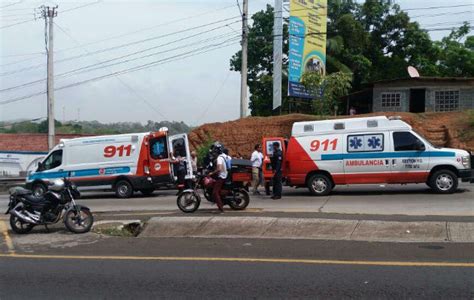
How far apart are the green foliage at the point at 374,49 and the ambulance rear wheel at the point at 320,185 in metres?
22.4

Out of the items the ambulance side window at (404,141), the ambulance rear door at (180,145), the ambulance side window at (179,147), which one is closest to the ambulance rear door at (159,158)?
the ambulance rear door at (180,145)

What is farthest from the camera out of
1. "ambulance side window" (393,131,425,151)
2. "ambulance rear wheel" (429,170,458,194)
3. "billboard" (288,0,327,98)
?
"billboard" (288,0,327,98)

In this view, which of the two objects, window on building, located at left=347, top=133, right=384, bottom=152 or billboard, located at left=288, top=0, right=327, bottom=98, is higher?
billboard, located at left=288, top=0, right=327, bottom=98

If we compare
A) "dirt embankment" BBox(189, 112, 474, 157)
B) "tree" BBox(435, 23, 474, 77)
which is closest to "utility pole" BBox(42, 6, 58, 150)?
"dirt embankment" BBox(189, 112, 474, 157)

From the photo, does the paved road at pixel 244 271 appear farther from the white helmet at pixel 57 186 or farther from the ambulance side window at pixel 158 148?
the ambulance side window at pixel 158 148

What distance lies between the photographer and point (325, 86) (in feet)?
101

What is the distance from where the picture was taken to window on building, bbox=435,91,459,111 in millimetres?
30375

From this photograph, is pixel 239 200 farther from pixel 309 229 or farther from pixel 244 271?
pixel 244 271

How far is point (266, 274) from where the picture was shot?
696 cm

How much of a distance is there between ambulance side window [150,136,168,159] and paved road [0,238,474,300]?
34.1 ft

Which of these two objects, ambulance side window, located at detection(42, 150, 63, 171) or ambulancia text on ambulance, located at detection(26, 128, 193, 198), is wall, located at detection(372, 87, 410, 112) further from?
ambulance side window, located at detection(42, 150, 63, 171)

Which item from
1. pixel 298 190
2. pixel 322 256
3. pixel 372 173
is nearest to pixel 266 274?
pixel 322 256

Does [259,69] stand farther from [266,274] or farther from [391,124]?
[266,274]

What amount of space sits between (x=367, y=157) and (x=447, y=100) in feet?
54.8
